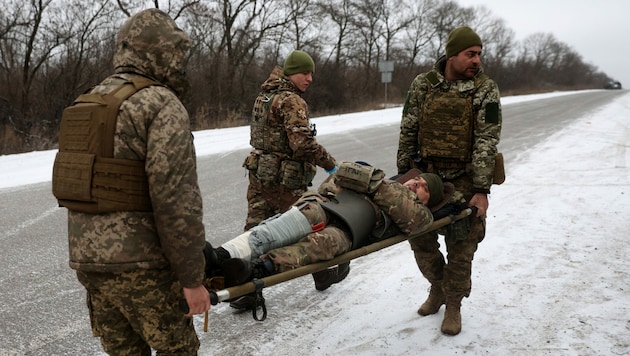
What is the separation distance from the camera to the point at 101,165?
1720 mm

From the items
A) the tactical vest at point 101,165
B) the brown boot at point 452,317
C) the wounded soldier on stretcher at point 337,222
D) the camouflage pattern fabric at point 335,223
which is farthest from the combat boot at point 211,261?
the brown boot at point 452,317

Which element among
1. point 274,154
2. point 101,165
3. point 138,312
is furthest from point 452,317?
point 101,165

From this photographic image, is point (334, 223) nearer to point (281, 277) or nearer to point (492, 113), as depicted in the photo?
point (281, 277)

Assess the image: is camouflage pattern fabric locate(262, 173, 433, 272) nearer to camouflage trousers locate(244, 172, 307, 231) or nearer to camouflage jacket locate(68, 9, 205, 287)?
camouflage trousers locate(244, 172, 307, 231)

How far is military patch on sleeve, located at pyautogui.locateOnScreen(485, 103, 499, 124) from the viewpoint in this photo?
312 cm

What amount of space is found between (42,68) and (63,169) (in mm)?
14700

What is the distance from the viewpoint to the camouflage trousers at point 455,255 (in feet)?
10.8

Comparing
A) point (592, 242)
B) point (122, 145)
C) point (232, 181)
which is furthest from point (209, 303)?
point (232, 181)

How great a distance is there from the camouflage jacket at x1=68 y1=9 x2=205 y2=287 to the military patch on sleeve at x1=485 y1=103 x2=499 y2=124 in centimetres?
211

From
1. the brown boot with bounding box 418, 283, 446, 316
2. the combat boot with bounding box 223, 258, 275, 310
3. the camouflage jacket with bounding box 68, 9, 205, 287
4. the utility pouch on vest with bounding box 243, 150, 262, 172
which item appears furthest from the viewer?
the utility pouch on vest with bounding box 243, 150, 262, 172

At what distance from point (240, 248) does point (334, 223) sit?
74cm

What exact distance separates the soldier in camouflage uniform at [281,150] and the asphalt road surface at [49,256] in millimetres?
794

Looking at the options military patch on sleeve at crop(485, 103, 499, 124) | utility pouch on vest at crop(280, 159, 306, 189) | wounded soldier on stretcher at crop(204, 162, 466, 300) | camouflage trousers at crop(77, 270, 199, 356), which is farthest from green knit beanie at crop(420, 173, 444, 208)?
camouflage trousers at crop(77, 270, 199, 356)

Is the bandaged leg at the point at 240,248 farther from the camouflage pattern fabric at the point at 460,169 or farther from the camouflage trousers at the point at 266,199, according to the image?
the camouflage pattern fabric at the point at 460,169
